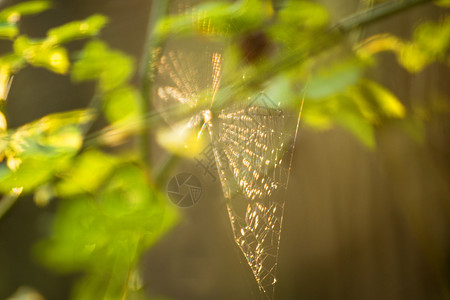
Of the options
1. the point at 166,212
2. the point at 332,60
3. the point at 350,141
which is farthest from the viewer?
the point at 350,141

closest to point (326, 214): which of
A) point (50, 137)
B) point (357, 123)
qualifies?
point (357, 123)

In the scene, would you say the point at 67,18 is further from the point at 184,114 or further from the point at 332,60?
the point at 332,60

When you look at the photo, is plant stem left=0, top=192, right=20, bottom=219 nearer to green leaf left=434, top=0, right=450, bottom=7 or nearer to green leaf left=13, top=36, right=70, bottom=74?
green leaf left=13, top=36, right=70, bottom=74

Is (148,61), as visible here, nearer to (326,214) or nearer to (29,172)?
(29,172)

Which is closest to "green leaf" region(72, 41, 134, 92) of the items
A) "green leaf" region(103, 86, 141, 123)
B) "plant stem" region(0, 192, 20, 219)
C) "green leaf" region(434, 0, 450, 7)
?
"green leaf" region(103, 86, 141, 123)

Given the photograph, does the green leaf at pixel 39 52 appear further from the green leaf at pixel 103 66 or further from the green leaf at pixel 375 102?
the green leaf at pixel 375 102

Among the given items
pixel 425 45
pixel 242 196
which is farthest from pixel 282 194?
pixel 425 45
